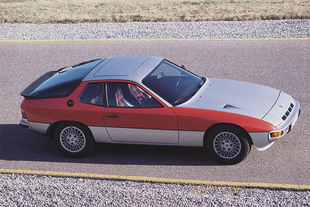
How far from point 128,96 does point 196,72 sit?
444 cm

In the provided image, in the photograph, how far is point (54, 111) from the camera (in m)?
8.02

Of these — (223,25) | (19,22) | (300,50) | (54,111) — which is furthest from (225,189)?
(19,22)

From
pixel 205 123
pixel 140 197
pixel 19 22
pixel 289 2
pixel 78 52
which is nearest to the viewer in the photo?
pixel 140 197

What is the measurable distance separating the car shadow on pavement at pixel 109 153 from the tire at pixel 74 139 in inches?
5.5

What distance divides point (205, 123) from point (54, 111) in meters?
2.51

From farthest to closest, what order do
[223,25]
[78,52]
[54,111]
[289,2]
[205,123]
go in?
[289,2] → [223,25] → [78,52] → [54,111] → [205,123]

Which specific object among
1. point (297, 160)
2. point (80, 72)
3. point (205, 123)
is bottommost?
point (297, 160)

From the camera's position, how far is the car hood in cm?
752

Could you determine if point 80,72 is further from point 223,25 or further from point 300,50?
point 223,25

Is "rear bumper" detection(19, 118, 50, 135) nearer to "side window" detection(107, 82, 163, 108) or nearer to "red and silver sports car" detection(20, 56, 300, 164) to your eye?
"red and silver sports car" detection(20, 56, 300, 164)

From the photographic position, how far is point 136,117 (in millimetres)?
7688

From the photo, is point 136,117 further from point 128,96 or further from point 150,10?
point 150,10

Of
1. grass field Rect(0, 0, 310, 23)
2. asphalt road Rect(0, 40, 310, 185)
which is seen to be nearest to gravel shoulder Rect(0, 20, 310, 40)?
asphalt road Rect(0, 40, 310, 185)

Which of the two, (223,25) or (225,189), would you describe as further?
(223,25)
